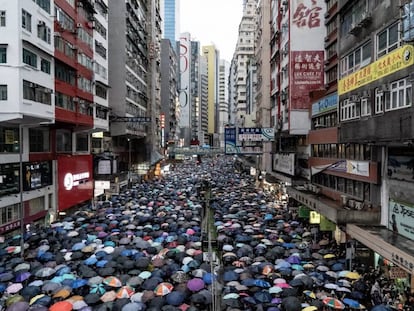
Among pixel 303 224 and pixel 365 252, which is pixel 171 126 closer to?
pixel 303 224

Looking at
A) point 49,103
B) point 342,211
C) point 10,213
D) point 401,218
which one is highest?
point 49,103

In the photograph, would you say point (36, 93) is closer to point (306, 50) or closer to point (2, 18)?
point (2, 18)

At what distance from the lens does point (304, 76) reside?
3622cm

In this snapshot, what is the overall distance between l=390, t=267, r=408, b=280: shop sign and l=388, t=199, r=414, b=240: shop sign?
1415 millimetres

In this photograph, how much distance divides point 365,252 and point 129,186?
40.3 metres

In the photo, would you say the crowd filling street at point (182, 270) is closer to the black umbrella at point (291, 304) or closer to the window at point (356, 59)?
the black umbrella at point (291, 304)

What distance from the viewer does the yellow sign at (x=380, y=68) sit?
16328mm

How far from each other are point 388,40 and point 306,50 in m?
17.5

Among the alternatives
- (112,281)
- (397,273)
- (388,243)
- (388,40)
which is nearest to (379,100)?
(388,40)

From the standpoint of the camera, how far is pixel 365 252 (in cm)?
2284

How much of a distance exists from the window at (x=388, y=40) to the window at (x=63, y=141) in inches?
1040

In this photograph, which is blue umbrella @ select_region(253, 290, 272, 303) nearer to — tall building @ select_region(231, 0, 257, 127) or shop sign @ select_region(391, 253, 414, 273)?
shop sign @ select_region(391, 253, 414, 273)

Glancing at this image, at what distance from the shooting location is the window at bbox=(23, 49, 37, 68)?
27.9m

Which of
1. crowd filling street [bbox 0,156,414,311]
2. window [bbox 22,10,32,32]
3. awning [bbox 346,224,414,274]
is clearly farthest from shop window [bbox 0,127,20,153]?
awning [bbox 346,224,414,274]
